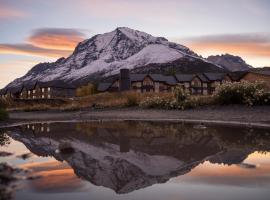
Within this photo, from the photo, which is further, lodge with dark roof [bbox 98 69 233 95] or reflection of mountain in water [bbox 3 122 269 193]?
lodge with dark roof [bbox 98 69 233 95]

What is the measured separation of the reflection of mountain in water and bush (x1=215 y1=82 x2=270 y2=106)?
11319 millimetres

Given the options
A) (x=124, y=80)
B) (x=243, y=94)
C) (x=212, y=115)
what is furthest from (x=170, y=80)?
(x=212, y=115)

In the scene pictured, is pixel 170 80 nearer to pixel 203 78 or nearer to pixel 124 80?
pixel 203 78

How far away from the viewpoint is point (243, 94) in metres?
31.2

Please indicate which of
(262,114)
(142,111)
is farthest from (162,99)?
(262,114)

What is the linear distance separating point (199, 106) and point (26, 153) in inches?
874

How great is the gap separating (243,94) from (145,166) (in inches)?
866

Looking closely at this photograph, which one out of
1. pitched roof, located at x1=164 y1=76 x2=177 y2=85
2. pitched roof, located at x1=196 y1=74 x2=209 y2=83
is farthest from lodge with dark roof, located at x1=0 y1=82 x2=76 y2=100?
pitched roof, located at x1=196 y1=74 x2=209 y2=83

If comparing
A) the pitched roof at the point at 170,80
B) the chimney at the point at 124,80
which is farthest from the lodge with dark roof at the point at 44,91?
the chimney at the point at 124,80

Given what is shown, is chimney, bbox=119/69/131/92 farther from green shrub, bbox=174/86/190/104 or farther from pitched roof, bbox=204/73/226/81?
pitched roof, bbox=204/73/226/81

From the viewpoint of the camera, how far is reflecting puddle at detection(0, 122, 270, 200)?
26.3 ft

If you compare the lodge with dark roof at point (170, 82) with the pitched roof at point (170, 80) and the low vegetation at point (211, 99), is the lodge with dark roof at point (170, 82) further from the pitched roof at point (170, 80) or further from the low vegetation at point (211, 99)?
the low vegetation at point (211, 99)

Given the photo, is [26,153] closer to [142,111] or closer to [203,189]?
[203,189]

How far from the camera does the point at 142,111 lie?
1374 inches
